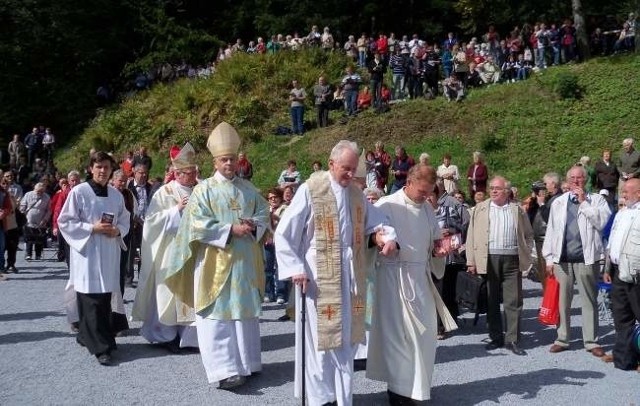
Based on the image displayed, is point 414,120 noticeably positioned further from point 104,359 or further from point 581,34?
point 104,359

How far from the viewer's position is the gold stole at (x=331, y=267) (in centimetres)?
618

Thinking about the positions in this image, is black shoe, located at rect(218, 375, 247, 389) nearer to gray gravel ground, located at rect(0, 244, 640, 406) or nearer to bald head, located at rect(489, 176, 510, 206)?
gray gravel ground, located at rect(0, 244, 640, 406)

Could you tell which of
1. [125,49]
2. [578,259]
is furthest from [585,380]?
[125,49]

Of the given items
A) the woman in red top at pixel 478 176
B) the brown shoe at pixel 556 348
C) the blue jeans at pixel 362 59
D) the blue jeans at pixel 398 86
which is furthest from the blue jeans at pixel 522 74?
the brown shoe at pixel 556 348

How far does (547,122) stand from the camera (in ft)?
73.9

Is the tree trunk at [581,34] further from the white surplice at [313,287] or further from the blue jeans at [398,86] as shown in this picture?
the white surplice at [313,287]

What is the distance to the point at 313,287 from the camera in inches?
248

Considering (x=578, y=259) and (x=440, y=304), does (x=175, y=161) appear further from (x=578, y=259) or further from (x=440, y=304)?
(x=578, y=259)

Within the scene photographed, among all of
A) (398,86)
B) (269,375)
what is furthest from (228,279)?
(398,86)

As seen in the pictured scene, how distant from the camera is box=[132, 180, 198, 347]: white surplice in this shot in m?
8.31

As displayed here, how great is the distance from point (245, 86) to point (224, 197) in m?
21.5

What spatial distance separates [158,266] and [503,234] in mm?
3766

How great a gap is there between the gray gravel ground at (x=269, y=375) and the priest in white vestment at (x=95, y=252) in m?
0.32

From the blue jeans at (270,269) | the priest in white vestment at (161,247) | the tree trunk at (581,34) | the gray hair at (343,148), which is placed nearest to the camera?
the gray hair at (343,148)
